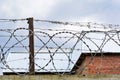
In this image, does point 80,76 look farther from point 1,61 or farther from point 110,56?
point 110,56

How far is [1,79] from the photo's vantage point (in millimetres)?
7062

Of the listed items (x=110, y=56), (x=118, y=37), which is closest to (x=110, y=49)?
(x=110, y=56)

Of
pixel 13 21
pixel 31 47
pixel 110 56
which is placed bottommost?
pixel 110 56

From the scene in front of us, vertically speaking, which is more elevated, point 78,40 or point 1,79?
point 78,40

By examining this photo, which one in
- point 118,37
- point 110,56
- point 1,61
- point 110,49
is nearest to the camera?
point 1,61

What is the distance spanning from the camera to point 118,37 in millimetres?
7391

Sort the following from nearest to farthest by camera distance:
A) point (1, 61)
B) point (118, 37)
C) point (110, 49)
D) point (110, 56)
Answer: point (1, 61)
point (118, 37)
point (110, 49)
point (110, 56)

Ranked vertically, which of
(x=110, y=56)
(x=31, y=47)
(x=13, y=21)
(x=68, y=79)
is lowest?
(x=110, y=56)

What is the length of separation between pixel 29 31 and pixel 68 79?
1.08 m

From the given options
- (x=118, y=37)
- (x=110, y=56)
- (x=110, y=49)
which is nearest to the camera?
(x=118, y=37)

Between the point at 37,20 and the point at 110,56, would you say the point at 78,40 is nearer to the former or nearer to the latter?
the point at 37,20

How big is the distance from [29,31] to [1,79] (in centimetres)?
95

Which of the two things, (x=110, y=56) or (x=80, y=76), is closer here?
(x=80, y=76)

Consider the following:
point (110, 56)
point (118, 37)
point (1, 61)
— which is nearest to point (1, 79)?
point (1, 61)
